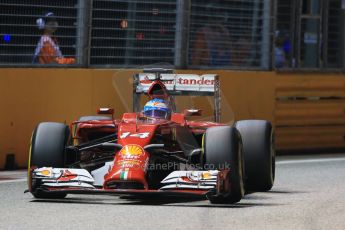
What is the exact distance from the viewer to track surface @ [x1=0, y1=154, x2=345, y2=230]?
8.91 meters

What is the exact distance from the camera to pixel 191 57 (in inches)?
657

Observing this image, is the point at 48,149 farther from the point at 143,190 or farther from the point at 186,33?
the point at 186,33

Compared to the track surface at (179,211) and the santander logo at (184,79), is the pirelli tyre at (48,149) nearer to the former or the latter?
the track surface at (179,211)

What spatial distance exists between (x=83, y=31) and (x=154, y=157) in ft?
16.0

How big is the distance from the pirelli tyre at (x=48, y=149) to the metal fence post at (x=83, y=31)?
453cm

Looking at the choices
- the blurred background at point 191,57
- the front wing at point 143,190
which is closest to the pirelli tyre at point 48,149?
the front wing at point 143,190

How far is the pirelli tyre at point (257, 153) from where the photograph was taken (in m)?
11.8

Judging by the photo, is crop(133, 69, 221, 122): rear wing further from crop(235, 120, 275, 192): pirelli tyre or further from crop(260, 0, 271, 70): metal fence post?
crop(260, 0, 271, 70): metal fence post

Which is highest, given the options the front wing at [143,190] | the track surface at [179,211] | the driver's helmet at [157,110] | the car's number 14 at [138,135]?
the driver's helmet at [157,110]

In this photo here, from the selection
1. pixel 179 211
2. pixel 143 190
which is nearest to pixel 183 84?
pixel 143 190

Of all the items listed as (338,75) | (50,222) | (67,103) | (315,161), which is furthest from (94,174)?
(338,75)

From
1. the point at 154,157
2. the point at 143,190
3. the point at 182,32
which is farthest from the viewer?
the point at 182,32

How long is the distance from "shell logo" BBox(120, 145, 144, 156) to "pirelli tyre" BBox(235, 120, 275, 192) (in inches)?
61.6

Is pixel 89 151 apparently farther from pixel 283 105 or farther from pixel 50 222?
pixel 283 105
